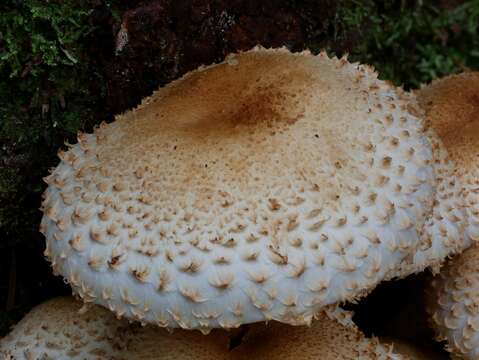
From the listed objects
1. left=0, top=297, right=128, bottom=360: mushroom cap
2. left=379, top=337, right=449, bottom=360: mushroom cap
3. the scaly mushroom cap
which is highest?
the scaly mushroom cap

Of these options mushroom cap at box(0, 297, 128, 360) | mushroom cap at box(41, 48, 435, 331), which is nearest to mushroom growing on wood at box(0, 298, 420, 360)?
mushroom cap at box(0, 297, 128, 360)

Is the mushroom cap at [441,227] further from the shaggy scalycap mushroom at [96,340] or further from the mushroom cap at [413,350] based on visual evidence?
the shaggy scalycap mushroom at [96,340]

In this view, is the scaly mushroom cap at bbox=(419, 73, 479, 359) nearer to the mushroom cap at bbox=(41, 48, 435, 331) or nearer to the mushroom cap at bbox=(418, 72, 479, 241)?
the mushroom cap at bbox=(418, 72, 479, 241)

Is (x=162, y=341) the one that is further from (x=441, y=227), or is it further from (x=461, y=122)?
(x=461, y=122)

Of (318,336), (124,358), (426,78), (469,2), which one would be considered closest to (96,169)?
(124,358)

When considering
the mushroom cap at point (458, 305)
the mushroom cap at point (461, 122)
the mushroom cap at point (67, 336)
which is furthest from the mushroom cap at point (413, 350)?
the mushroom cap at point (67, 336)

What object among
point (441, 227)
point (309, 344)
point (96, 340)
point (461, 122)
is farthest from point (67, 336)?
point (461, 122)
